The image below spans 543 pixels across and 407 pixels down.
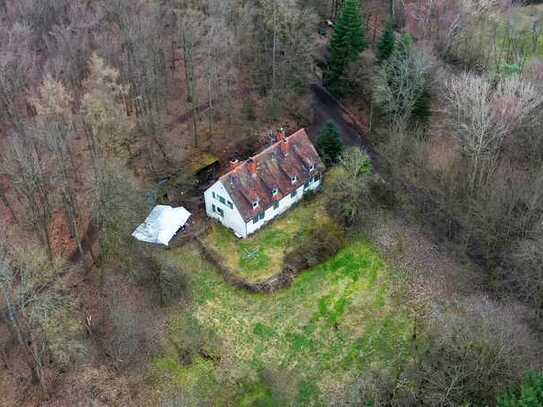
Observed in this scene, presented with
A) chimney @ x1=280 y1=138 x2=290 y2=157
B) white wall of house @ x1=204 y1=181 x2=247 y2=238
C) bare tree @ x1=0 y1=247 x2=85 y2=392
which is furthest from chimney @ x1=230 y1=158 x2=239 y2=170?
bare tree @ x1=0 y1=247 x2=85 y2=392

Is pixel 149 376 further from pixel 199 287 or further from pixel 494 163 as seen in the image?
pixel 494 163

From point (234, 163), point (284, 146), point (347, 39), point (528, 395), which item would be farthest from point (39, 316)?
point (347, 39)

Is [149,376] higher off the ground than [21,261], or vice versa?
[21,261]

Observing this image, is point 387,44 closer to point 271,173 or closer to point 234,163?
point 271,173

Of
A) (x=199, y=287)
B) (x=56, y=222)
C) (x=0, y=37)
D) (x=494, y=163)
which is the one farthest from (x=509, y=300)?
(x=0, y=37)

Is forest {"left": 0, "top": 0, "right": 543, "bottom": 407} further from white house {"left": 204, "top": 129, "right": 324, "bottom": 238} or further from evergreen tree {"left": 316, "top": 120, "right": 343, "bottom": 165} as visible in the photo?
white house {"left": 204, "top": 129, "right": 324, "bottom": 238}
